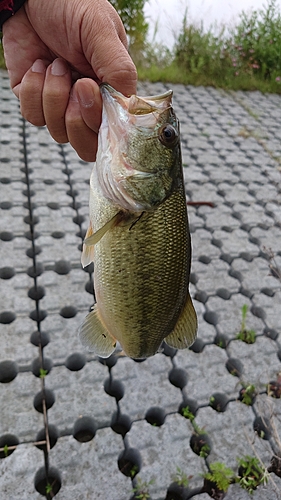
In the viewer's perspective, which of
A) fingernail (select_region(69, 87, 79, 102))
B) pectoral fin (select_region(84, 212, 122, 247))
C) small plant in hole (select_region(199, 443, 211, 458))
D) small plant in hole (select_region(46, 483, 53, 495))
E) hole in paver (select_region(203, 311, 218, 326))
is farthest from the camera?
hole in paver (select_region(203, 311, 218, 326))

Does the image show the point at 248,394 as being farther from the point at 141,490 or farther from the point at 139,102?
the point at 139,102

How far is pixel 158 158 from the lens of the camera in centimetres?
139

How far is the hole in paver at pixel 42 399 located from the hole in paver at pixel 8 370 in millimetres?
191

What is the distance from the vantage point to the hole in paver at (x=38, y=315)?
2.55 meters

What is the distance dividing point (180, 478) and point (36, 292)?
4.52 ft

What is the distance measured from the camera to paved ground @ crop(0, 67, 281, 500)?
1.97 metres

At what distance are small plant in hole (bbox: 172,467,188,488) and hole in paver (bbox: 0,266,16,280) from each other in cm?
156

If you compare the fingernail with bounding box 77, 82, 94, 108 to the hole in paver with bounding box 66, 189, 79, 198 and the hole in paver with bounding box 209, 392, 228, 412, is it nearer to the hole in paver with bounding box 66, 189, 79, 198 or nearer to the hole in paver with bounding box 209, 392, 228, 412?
the hole in paver with bounding box 209, 392, 228, 412

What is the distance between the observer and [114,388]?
228cm

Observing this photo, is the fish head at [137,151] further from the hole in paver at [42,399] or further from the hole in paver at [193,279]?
the hole in paver at [193,279]

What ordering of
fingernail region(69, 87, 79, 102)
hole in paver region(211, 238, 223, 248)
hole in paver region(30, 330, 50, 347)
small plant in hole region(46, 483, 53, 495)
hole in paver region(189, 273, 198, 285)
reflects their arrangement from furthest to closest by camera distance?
1. hole in paver region(211, 238, 223, 248)
2. hole in paver region(189, 273, 198, 285)
3. hole in paver region(30, 330, 50, 347)
4. small plant in hole region(46, 483, 53, 495)
5. fingernail region(69, 87, 79, 102)

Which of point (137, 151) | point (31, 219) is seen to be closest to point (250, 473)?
point (137, 151)

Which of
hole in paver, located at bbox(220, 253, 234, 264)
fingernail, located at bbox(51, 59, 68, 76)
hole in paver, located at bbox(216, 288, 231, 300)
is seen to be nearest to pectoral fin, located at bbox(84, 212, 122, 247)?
fingernail, located at bbox(51, 59, 68, 76)

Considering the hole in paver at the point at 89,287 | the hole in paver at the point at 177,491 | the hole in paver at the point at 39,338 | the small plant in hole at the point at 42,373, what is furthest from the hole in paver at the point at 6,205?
the hole in paver at the point at 177,491
